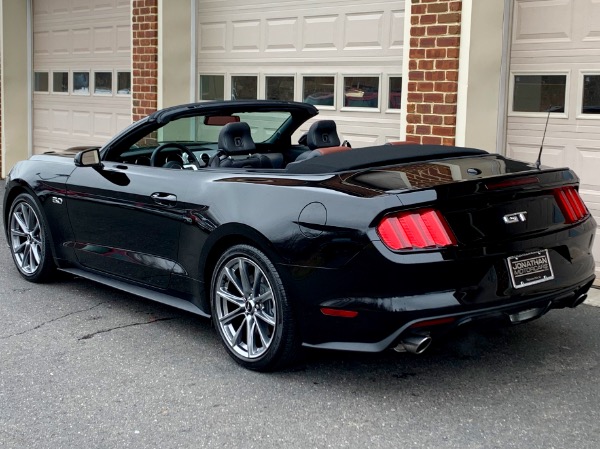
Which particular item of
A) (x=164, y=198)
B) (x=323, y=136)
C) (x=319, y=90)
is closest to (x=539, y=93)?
(x=323, y=136)

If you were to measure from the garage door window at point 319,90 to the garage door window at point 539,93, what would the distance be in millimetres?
2301

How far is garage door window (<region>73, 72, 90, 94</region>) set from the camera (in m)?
13.2

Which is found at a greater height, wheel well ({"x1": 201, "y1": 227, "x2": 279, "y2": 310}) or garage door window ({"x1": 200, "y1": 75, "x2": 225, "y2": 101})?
garage door window ({"x1": 200, "y1": 75, "x2": 225, "y2": 101})

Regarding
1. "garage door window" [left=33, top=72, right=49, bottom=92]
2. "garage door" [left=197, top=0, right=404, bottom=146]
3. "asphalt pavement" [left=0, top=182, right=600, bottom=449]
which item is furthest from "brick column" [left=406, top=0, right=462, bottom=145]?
"garage door window" [left=33, top=72, right=49, bottom=92]

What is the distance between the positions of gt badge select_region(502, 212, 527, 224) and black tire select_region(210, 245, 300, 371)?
1.20m

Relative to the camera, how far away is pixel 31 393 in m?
4.52

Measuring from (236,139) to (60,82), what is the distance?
9067mm

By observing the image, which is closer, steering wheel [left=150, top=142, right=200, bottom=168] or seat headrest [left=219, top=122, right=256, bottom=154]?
seat headrest [left=219, top=122, right=256, bottom=154]

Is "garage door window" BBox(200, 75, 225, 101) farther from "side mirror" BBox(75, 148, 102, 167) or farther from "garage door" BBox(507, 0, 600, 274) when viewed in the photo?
"side mirror" BBox(75, 148, 102, 167)

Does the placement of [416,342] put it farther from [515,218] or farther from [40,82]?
[40,82]

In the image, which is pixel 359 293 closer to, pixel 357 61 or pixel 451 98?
pixel 451 98

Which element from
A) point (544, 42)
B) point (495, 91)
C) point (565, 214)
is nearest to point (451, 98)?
point (495, 91)

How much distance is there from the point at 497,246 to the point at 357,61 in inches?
197

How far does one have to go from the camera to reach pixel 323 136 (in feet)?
20.3
